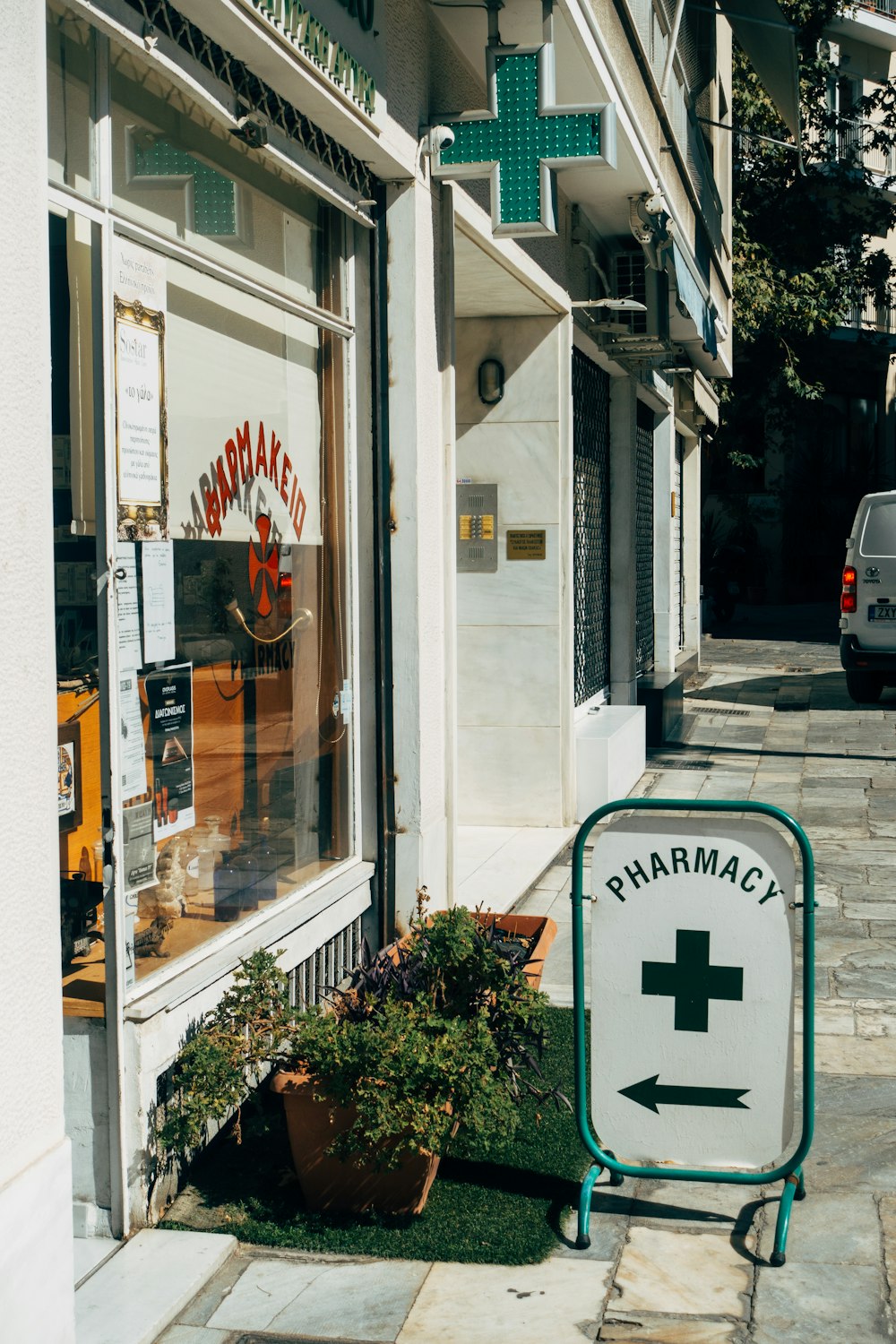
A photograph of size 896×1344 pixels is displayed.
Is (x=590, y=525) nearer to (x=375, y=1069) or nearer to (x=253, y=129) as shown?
(x=253, y=129)

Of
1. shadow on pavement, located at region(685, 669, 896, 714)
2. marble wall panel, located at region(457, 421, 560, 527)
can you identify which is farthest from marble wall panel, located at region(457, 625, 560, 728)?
shadow on pavement, located at region(685, 669, 896, 714)

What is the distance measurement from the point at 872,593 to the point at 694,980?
11.6m

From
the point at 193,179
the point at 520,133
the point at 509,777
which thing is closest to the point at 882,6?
the point at 509,777

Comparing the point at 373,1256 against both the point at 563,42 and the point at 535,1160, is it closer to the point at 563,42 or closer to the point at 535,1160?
the point at 535,1160

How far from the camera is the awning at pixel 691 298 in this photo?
982cm

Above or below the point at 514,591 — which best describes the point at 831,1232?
below

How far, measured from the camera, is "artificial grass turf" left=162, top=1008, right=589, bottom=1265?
3.72m

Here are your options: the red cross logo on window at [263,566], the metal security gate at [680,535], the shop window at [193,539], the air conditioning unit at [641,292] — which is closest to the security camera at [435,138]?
the shop window at [193,539]

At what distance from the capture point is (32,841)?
9.82 feet

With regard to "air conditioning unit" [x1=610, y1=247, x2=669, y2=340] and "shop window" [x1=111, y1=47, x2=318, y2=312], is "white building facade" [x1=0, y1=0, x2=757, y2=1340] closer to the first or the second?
"shop window" [x1=111, y1=47, x2=318, y2=312]

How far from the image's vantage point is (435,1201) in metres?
3.97

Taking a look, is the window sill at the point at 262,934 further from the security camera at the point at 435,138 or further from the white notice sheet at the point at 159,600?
the security camera at the point at 435,138

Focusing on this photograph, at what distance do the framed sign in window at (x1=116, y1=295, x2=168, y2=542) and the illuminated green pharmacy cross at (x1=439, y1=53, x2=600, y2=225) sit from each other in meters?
2.24

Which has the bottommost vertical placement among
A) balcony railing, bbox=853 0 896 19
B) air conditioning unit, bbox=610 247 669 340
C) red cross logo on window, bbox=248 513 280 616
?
red cross logo on window, bbox=248 513 280 616
